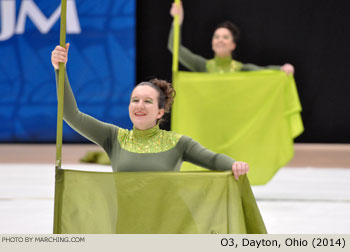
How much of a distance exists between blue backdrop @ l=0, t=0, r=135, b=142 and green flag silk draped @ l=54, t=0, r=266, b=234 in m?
4.53

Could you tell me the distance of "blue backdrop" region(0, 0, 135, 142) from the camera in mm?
5984

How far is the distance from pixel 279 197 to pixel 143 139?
1522 millimetres

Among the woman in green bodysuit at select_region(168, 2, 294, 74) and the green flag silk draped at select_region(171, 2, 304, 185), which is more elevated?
the woman in green bodysuit at select_region(168, 2, 294, 74)

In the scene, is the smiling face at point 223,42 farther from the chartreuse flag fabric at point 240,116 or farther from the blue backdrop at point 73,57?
the blue backdrop at point 73,57

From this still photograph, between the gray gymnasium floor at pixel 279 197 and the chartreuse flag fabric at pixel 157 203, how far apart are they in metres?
0.70

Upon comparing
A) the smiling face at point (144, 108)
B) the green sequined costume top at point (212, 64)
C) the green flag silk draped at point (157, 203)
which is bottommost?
the green flag silk draped at point (157, 203)

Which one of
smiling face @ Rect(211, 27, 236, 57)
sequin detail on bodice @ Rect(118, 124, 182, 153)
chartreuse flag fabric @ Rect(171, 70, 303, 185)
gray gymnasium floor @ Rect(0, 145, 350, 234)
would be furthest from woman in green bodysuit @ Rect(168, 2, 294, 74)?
sequin detail on bodice @ Rect(118, 124, 182, 153)

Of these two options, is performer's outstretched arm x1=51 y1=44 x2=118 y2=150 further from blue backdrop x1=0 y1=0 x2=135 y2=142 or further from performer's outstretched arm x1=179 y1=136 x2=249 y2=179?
blue backdrop x1=0 y1=0 x2=135 y2=142

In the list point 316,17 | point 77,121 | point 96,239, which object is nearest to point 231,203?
point 96,239

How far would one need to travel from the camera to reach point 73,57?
19.8 ft

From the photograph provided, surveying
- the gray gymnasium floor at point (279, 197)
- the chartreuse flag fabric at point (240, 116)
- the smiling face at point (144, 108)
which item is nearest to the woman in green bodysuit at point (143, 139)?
the smiling face at point (144, 108)

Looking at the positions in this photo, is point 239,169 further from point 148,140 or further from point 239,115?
point 239,115

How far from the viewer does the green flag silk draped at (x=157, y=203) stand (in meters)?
1.44

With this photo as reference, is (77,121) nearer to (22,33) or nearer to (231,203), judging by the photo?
(231,203)
